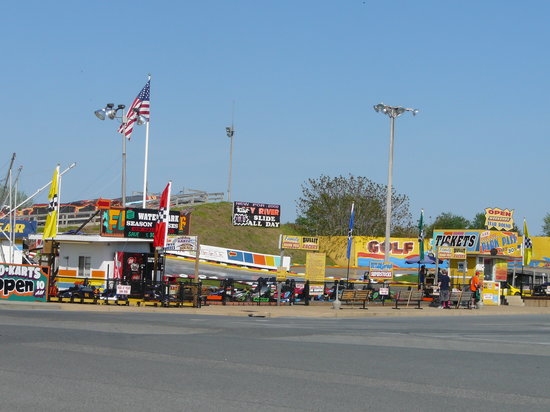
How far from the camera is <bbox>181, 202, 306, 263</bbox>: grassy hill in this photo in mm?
75000

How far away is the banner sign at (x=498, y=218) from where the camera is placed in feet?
194

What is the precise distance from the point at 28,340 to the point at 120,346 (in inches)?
78.5

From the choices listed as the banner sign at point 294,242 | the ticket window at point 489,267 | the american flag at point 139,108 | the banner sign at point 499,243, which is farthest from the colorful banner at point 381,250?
the american flag at point 139,108

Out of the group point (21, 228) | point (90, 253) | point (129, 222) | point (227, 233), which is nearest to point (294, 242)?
point (90, 253)

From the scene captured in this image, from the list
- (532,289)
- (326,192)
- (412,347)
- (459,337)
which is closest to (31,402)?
(412,347)

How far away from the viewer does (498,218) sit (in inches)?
2333

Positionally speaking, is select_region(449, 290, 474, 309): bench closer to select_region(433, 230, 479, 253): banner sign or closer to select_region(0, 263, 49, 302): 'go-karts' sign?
select_region(433, 230, 479, 253): banner sign

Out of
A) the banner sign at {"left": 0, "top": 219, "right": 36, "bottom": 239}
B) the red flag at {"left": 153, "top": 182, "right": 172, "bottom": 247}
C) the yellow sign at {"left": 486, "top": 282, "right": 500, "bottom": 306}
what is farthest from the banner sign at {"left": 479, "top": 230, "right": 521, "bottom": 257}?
the banner sign at {"left": 0, "top": 219, "right": 36, "bottom": 239}

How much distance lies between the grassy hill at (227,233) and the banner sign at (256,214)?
97cm

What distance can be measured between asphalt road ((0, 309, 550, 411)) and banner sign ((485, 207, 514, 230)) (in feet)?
131

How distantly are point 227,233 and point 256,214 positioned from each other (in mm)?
4399

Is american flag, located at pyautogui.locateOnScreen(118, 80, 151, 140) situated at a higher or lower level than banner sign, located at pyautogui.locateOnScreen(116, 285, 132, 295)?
higher

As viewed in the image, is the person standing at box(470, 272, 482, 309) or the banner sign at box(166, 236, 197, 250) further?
the person standing at box(470, 272, 482, 309)

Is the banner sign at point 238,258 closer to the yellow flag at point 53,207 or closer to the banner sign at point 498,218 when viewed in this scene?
the banner sign at point 498,218
